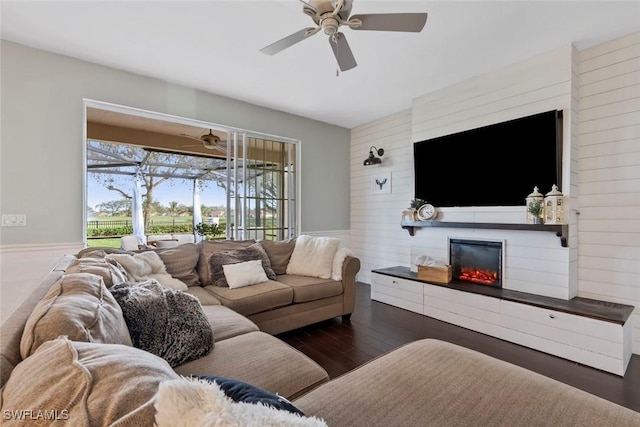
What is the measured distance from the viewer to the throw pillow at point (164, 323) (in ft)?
4.36

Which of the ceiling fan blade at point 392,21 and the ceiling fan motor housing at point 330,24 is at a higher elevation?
the ceiling fan blade at point 392,21

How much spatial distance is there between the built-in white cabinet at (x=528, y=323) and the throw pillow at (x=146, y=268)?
264 centimetres

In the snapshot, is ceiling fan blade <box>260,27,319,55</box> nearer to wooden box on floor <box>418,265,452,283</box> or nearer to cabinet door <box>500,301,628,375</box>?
wooden box on floor <box>418,265,452,283</box>

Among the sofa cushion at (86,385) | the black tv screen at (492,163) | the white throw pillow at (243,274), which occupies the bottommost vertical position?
the white throw pillow at (243,274)

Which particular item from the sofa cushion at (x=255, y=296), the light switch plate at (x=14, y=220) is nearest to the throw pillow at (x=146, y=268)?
the sofa cushion at (x=255, y=296)

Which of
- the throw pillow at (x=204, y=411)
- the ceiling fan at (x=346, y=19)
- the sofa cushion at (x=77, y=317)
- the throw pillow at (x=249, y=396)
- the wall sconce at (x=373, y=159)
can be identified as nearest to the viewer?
the throw pillow at (x=204, y=411)

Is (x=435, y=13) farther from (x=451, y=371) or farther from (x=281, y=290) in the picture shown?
(x=281, y=290)

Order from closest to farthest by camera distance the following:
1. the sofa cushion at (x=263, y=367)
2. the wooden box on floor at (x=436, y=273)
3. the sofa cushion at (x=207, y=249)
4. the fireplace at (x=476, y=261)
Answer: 1. the sofa cushion at (x=263, y=367)
2. the sofa cushion at (x=207, y=249)
3. the fireplace at (x=476, y=261)
4. the wooden box on floor at (x=436, y=273)

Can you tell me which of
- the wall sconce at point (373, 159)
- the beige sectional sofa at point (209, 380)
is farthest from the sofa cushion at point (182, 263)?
the wall sconce at point (373, 159)

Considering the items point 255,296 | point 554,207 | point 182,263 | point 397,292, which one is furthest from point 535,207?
point 182,263

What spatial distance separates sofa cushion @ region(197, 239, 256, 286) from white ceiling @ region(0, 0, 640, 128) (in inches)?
76.6

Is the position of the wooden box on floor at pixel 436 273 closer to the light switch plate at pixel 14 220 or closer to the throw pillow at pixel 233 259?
the throw pillow at pixel 233 259

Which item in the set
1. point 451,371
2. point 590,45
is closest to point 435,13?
point 590,45

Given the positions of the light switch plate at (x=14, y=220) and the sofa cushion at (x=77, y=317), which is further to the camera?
A: the light switch plate at (x=14, y=220)
